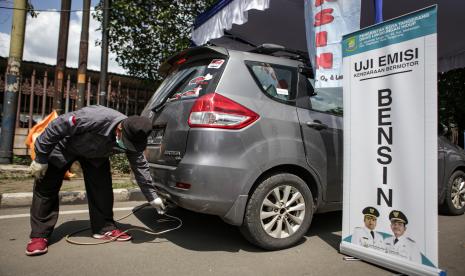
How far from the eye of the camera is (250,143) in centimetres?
307

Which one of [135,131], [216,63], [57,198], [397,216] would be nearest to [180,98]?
[216,63]

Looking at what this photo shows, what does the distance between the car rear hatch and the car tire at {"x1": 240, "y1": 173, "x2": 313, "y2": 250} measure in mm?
772

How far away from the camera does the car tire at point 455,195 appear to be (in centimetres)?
482

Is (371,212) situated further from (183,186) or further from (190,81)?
Result: (190,81)

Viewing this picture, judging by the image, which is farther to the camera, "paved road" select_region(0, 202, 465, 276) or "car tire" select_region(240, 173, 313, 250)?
"car tire" select_region(240, 173, 313, 250)

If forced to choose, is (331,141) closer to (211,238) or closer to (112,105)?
(211,238)

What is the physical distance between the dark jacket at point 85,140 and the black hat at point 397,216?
1965 millimetres

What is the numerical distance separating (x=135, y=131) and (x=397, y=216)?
85.0 inches

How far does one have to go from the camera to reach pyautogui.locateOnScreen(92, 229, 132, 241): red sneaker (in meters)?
3.46

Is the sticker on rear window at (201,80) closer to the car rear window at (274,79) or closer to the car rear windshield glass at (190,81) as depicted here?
the car rear windshield glass at (190,81)

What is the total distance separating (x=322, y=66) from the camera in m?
3.68

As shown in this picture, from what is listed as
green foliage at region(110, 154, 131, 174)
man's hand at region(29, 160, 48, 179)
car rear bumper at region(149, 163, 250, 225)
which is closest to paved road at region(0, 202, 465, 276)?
car rear bumper at region(149, 163, 250, 225)

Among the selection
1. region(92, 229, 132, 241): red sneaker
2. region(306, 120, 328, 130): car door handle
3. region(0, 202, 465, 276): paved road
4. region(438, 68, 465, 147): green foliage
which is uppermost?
region(438, 68, 465, 147): green foliage

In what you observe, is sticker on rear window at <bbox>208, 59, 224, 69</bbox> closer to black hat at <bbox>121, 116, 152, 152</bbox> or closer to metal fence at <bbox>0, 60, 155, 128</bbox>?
black hat at <bbox>121, 116, 152, 152</bbox>
